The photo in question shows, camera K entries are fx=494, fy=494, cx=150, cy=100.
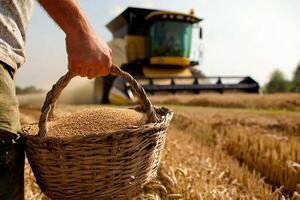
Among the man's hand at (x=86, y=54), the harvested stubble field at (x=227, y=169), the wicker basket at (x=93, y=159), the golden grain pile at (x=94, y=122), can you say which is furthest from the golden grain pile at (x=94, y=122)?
the harvested stubble field at (x=227, y=169)

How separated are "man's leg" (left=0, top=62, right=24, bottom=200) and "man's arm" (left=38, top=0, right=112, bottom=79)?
0.74 ft

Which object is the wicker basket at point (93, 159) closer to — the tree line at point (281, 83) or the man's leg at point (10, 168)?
the man's leg at point (10, 168)

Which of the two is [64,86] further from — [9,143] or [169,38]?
[169,38]

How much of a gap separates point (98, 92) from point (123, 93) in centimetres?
377

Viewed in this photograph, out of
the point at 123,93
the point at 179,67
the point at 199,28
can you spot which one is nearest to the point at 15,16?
the point at 123,93

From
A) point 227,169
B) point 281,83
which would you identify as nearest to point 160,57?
point 227,169

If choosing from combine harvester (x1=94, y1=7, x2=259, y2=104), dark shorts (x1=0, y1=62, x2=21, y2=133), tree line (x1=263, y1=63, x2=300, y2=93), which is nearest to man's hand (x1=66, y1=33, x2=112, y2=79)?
dark shorts (x1=0, y1=62, x2=21, y2=133)

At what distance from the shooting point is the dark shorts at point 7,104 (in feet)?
5.33

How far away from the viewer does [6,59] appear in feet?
5.60

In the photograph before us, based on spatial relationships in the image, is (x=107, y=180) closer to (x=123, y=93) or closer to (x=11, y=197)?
(x=11, y=197)

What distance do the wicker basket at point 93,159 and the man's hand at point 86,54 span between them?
0.41ft

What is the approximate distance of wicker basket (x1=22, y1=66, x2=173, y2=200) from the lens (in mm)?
1679

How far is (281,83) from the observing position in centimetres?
5475

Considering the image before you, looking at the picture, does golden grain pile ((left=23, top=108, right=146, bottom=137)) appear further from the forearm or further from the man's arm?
the forearm
